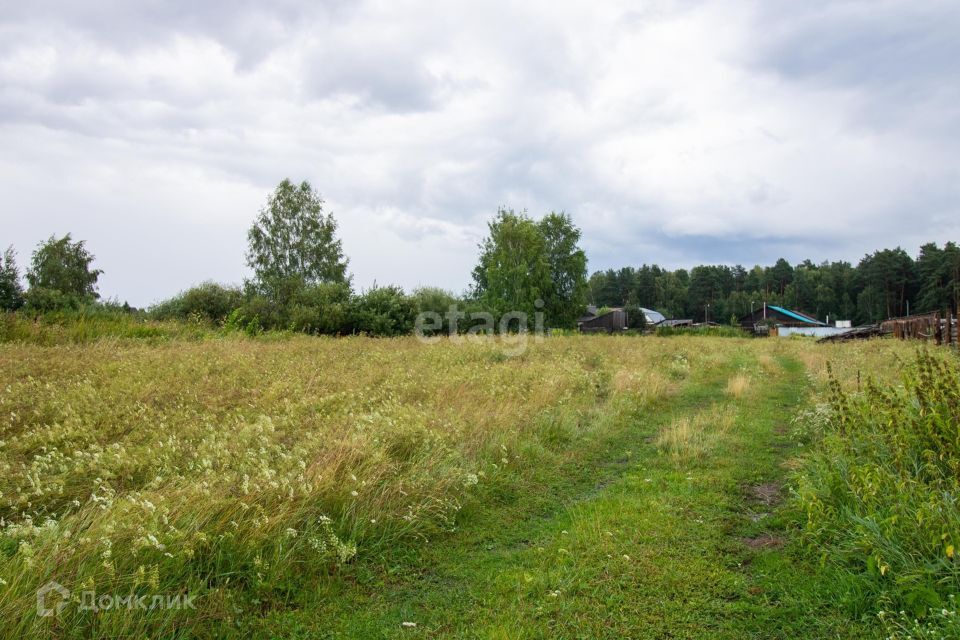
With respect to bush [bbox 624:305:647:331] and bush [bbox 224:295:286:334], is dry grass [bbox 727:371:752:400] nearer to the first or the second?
bush [bbox 224:295:286:334]

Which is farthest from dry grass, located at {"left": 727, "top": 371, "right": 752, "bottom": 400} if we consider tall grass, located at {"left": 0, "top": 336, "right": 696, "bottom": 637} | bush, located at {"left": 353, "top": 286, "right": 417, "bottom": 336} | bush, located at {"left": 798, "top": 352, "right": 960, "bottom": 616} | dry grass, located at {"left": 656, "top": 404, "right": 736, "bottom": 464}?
bush, located at {"left": 353, "top": 286, "right": 417, "bottom": 336}

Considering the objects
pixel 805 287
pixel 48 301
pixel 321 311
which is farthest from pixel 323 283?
pixel 805 287

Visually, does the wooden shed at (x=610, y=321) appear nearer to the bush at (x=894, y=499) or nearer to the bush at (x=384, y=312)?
the bush at (x=384, y=312)

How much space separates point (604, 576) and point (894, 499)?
242cm

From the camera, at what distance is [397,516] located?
194 inches

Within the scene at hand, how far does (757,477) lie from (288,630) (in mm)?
5696

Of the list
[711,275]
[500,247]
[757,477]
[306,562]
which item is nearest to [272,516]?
[306,562]

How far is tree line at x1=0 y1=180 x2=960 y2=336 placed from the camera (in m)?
26.7

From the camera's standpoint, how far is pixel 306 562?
411 cm

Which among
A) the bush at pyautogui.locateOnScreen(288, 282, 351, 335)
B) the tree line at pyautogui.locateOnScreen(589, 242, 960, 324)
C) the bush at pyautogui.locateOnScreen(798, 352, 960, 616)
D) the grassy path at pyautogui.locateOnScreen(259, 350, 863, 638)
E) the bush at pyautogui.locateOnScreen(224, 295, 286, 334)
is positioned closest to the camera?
the bush at pyautogui.locateOnScreen(798, 352, 960, 616)

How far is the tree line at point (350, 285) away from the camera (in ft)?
87.5

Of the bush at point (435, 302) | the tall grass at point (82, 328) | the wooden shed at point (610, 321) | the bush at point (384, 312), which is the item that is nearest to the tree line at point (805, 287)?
the wooden shed at point (610, 321)

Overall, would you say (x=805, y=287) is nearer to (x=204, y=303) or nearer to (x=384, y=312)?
(x=384, y=312)

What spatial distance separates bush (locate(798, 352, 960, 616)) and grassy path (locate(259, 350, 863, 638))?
0.39 meters
